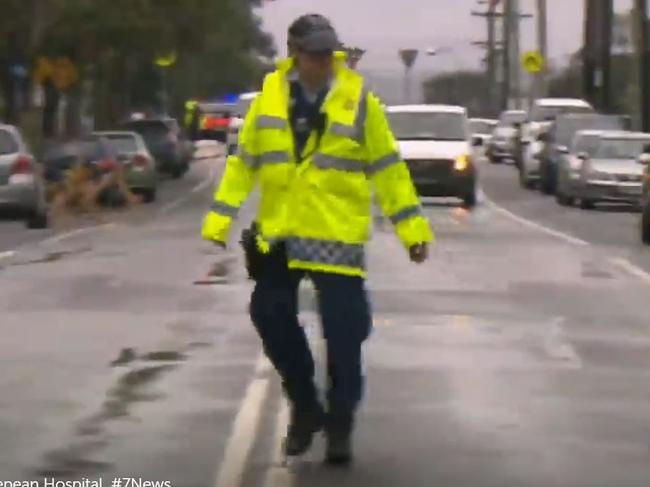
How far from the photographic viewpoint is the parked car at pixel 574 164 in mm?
36906

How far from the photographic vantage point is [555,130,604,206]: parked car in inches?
1453

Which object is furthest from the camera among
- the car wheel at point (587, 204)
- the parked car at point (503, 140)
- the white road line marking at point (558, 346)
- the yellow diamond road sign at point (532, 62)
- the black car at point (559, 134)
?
the yellow diamond road sign at point (532, 62)

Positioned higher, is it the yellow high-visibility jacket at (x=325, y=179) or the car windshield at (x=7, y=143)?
the yellow high-visibility jacket at (x=325, y=179)

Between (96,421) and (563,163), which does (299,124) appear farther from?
(563,163)

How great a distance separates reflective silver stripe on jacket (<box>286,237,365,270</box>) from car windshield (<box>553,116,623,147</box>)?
33808 mm

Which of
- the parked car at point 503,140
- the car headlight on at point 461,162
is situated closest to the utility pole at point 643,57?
the parked car at point 503,140

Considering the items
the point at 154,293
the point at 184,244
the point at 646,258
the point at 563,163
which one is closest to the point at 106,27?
the point at 563,163

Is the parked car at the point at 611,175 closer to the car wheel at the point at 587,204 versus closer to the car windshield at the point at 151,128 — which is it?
the car wheel at the point at 587,204

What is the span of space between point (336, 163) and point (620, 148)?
29.4 meters

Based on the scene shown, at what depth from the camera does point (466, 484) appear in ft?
28.4

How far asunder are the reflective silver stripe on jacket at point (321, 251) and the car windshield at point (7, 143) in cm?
2291

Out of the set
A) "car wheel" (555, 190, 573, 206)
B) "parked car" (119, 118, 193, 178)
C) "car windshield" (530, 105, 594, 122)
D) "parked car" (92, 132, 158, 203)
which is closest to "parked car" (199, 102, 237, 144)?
"car windshield" (530, 105, 594, 122)

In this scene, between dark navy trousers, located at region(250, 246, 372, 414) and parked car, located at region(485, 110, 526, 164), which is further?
parked car, located at region(485, 110, 526, 164)

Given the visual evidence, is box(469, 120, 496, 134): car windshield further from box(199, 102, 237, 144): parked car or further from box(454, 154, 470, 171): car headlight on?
box(454, 154, 470, 171): car headlight on
